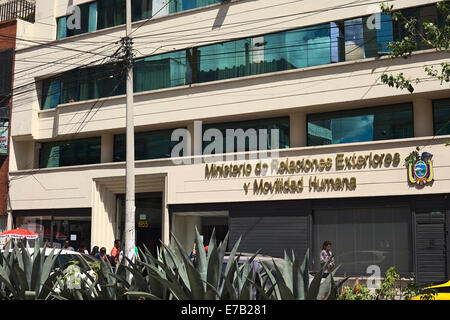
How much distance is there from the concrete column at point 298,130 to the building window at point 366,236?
2794 millimetres

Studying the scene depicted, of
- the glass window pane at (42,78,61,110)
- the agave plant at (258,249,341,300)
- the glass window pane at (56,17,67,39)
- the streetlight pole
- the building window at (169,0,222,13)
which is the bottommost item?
Result: the agave plant at (258,249,341,300)

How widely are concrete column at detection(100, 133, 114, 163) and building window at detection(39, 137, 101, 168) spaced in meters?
0.39

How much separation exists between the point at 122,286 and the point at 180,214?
18757mm

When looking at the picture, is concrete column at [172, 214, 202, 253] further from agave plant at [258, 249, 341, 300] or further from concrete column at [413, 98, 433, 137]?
agave plant at [258, 249, 341, 300]

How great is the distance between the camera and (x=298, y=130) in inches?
926

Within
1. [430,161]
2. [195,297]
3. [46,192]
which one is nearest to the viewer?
[195,297]

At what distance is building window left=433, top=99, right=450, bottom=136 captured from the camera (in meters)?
20.6

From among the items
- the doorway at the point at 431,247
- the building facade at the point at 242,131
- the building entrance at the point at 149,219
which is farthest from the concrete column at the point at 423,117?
the building entrance at the point at 149,219

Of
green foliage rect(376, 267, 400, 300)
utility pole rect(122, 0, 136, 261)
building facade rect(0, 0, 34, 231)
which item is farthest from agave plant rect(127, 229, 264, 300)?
building facade rect(0, 0, 34, 231)

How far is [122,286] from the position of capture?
7.13 m

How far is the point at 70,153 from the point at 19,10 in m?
9.11
